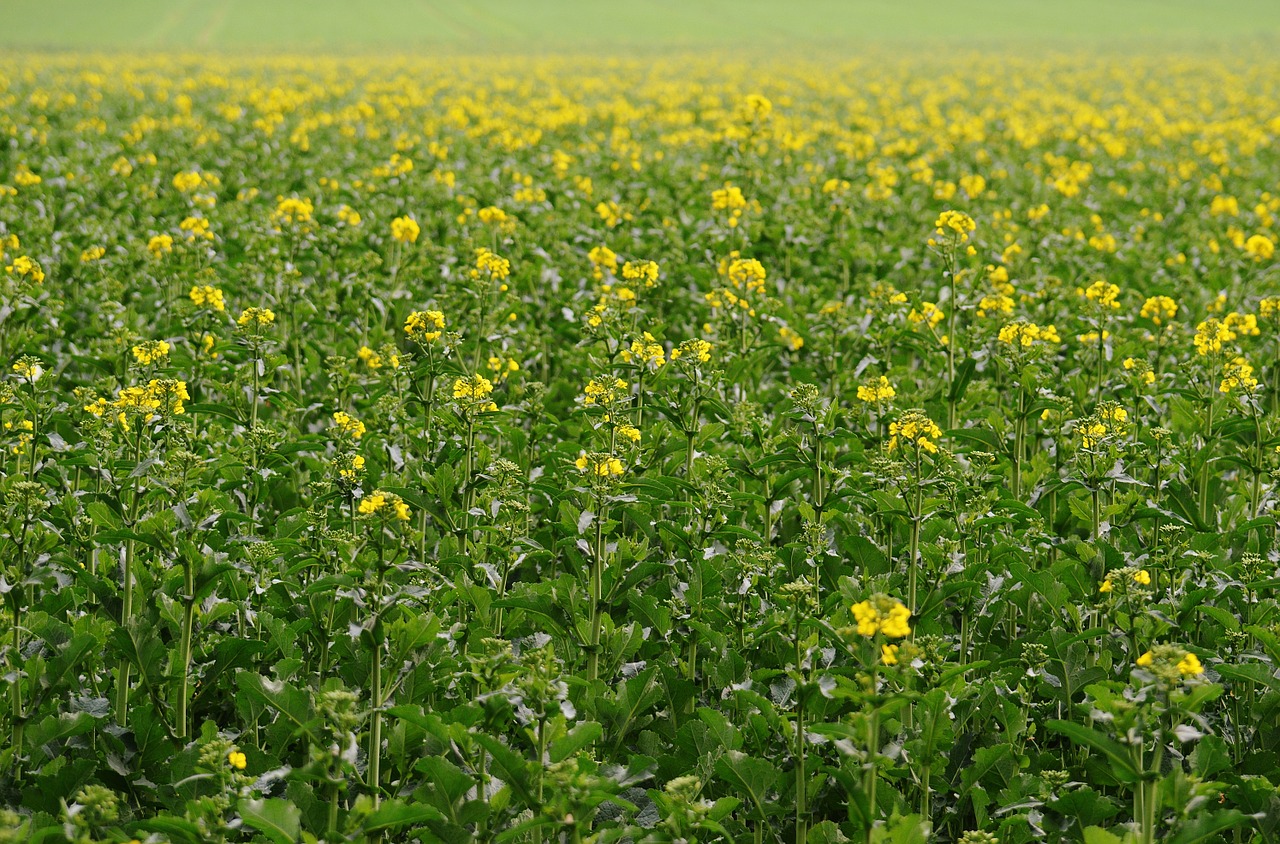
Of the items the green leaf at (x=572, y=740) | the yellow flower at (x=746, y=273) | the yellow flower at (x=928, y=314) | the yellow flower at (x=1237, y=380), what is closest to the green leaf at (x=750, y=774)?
the green leaf at (x=572, y=740)

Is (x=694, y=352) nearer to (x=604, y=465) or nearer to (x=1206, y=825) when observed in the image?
(x=604, y=465)

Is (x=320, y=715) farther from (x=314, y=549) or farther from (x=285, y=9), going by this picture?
(x=285, y=9)

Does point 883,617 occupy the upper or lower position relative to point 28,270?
lower

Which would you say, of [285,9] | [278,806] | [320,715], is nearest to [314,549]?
[320,715]

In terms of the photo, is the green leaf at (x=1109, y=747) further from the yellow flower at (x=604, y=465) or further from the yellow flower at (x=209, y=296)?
the yellow flower at (x=209, y=296)

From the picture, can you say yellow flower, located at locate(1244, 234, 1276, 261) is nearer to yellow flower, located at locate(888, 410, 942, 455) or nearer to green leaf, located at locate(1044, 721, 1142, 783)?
yellow flower, located at locate(888, 410, 942, 455)

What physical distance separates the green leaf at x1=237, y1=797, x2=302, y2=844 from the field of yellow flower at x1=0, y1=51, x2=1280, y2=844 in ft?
0.04

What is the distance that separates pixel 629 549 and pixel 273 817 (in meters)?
2.05

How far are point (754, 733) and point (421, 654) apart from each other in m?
1.17

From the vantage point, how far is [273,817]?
2.99 meters

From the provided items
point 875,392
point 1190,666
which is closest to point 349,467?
point 875,392

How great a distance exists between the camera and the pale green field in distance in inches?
2338

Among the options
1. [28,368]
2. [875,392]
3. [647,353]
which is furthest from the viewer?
[647,353]

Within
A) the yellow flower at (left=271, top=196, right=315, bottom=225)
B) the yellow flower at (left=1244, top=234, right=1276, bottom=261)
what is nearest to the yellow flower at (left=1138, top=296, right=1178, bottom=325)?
the yellow flower at (left=1244, top=234, right=1276, bottom=261)
